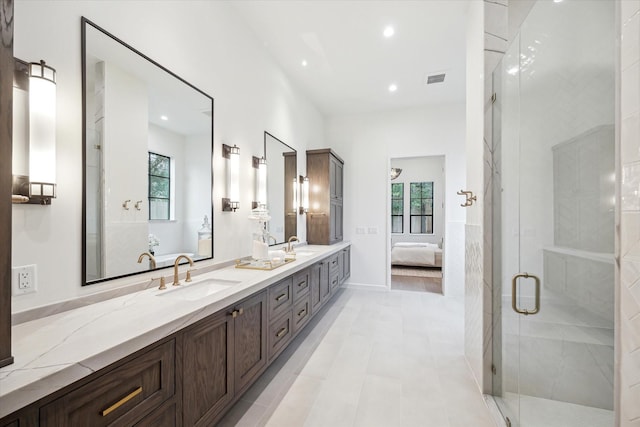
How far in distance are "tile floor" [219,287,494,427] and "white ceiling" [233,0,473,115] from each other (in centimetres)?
324

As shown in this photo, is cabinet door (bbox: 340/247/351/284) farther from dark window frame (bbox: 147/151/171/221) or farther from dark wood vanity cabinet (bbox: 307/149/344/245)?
dark window frame (bbox: 147/151/171/221)

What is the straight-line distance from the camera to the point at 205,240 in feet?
7.20

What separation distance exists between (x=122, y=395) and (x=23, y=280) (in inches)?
25.8

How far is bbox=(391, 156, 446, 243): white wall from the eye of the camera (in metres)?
8.31

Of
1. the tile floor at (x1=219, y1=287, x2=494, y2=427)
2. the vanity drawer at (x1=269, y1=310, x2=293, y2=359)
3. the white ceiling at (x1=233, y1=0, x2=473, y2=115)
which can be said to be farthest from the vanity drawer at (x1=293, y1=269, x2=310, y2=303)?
the white ceiling at (x1=233, y1=0, x2=473, y2=115)

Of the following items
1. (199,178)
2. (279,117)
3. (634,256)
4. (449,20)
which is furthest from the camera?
(279,117)

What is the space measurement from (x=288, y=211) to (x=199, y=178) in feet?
5.67

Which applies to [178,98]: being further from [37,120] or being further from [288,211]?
[288,211]

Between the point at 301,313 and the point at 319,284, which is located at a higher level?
the point at 319,284

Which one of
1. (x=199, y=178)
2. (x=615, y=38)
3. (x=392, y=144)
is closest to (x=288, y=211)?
(x=199, y=178)

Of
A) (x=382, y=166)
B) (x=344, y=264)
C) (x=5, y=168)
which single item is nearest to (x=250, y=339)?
(x=5, y=168)

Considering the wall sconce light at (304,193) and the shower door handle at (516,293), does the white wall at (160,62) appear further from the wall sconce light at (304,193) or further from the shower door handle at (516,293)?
the shower door handle at (516,293)

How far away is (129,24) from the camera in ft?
5.32

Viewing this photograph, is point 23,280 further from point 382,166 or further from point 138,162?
point 382,166
